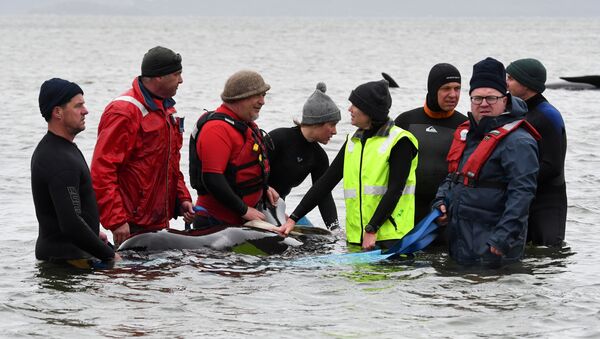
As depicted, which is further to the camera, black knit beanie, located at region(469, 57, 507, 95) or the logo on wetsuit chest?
black knit beanie, located at region(469, 57, 507, 95)

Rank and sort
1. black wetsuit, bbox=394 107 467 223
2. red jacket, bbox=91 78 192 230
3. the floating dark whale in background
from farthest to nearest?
the floating dark whale in background → black wetsuit, bbox=394 107 467 223 → red jacket, bbox=91 78 192 230

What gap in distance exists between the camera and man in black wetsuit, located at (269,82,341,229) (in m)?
10.5

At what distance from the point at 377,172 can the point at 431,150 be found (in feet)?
3.01

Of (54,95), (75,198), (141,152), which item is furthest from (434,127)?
(54,95)

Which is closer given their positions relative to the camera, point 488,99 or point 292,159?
point 488,99

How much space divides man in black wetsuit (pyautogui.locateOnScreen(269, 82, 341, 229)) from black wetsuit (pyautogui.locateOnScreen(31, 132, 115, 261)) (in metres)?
2.24

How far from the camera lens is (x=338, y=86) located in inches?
1866

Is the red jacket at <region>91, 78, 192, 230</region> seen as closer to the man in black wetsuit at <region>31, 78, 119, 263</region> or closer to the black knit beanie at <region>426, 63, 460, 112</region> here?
the man in black wetsuit at <region>31, 78, 119, 263</region>

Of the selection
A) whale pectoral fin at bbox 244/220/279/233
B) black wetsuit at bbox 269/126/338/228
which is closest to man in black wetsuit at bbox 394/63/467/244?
black wetsuit at bbox 269/126/338/228

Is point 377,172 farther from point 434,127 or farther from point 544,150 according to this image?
point 544,150

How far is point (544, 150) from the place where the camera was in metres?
10.3

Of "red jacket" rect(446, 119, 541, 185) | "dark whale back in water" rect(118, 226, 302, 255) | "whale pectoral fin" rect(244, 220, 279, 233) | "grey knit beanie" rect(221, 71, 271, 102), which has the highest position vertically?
"grey knit beanie" rect(221, 71, 271, 102)

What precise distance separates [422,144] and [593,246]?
3689mm

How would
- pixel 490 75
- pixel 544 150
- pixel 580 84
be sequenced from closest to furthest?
pixel 490 75
pixel 544 150
pixel 580 84
